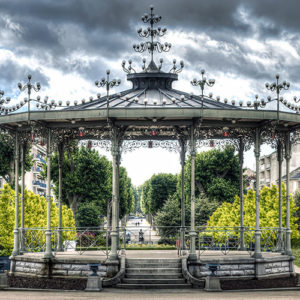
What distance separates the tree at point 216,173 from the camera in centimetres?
6184

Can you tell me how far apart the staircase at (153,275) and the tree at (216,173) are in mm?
41176

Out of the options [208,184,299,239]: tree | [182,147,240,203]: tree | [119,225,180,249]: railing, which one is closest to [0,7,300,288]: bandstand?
[119,225,180,249]: railing

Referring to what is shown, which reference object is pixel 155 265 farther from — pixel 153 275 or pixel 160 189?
pixel 160 189

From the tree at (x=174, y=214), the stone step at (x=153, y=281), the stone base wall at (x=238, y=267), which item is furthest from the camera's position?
the tree at (x=174, y=214)

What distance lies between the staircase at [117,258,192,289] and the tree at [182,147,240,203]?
4118cm

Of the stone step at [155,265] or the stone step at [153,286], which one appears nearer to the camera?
the stone step at [153,286]

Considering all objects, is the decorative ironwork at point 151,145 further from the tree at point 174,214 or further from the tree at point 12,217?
the tree at point 174,214

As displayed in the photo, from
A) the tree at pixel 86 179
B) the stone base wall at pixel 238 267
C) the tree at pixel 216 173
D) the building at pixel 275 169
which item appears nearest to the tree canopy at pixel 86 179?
the tree at pixel 86 179

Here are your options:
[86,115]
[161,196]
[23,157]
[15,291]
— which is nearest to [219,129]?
[86,115]

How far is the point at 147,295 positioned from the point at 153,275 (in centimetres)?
220

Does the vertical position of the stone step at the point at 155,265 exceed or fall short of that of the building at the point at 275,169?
it falls short

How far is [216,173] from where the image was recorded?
6412 centimetres

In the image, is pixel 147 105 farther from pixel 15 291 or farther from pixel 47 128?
pixel 15 291

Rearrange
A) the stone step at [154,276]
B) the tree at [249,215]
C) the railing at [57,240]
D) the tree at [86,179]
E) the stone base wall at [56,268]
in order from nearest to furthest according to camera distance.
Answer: the stone step at [154,276] → the stone base wall at [56,268] → the railing at [57,240] → the tree at [249,215] → the tree at [86,179]
